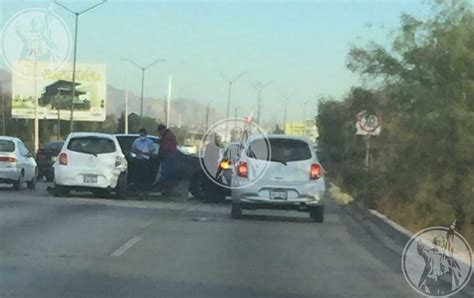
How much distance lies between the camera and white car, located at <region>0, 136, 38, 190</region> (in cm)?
2975

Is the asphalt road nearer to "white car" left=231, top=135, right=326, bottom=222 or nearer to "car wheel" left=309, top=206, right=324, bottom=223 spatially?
"car wheel" left=309, top=206, right=324, bottom=223

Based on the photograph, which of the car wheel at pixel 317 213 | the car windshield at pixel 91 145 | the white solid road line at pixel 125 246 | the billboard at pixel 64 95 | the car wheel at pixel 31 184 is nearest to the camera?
the white solid road line at pixel 125 246

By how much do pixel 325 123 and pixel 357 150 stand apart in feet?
46.7

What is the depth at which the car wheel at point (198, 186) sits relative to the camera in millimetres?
27234

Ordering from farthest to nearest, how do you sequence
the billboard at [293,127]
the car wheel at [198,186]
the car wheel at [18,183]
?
the billboard at [293,127] < the car wheel at [18,183] < the car wheel at [198,186]

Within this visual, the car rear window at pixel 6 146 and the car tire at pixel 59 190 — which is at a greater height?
the car rear window at pixel 6 146

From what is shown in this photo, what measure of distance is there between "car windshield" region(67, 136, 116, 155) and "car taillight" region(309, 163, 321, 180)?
22.5ft

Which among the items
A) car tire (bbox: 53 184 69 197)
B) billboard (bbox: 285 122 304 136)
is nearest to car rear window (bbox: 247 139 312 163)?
car tire (bbox: 53 184 69 197)

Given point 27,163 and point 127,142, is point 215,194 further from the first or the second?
point 27,163

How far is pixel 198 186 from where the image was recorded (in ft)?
90.0

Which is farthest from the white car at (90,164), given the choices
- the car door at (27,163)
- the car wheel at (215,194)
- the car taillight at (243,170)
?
the car taillight at (243,170)

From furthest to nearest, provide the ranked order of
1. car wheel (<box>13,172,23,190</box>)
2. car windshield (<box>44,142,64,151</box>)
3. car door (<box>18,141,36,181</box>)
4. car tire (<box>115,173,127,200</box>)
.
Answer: car windshield (<box>44,142,64,151</box>) → car door (<box>18,141,36,181</box>) → car wheel (<box>13,172,23,190</box>) → car tire (<box>115,173,127,200</box>)

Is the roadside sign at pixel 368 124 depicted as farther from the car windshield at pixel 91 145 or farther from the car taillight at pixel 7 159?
the car taillight at pixel 7 159

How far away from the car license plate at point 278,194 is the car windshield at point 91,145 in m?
6.56
